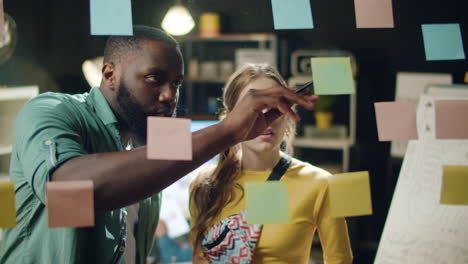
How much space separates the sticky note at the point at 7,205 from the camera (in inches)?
34.0

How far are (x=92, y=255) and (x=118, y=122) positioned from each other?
0.30 metres

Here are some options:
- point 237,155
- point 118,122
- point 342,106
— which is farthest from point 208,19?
point 118,122

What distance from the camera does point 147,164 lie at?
0.84 m

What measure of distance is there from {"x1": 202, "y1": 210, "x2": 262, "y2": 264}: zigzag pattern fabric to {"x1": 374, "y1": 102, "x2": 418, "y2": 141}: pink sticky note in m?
0.46

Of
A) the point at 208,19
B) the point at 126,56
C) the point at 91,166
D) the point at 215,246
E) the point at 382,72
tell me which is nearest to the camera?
the point at 91,166

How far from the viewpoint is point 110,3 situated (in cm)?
87

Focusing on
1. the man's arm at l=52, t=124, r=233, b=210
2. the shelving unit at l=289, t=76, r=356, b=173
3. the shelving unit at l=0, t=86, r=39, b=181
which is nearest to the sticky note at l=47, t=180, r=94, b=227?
the man's arm at l=52, t=124, r=233, b=210

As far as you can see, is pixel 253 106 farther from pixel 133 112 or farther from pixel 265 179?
pixel 265 179

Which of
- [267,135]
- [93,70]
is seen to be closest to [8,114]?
[93,70]

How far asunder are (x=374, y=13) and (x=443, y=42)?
180 millimetres

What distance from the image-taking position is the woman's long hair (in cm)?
135

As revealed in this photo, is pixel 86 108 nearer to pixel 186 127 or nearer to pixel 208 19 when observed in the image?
pixel 186 127

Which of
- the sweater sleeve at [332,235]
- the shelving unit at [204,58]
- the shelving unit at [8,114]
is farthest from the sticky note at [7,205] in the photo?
the shelving unit at [204,58]

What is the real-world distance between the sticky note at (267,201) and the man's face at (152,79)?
0.79ft
